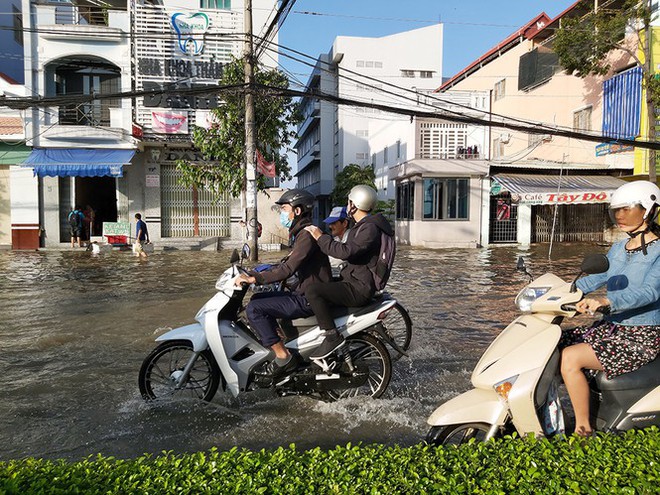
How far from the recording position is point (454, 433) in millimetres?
2875

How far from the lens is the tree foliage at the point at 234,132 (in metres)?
16.8

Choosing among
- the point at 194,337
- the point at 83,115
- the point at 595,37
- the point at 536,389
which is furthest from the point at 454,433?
the point at 83,115

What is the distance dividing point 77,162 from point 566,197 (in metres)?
17.5

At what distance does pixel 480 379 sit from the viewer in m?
2.91

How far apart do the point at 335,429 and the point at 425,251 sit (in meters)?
16.0

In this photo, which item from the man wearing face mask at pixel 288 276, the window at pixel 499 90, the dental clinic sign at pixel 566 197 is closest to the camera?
the man wearing face mask at pixel 288 276

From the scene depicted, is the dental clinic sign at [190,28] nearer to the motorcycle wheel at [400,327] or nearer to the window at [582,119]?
the window at [582,119]

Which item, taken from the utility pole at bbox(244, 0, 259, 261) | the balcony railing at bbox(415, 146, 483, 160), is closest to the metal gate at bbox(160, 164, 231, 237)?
the utility pole at bbox(244, 0, 259, 261)

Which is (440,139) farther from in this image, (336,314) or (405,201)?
(336,314)

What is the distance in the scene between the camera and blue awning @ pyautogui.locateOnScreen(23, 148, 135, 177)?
1792cm

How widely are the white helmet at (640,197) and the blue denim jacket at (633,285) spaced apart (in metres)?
0.23

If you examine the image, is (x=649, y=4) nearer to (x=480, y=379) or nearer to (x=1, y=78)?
(x=480, y=379)

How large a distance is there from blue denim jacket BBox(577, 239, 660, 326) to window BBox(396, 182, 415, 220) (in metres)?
19.4

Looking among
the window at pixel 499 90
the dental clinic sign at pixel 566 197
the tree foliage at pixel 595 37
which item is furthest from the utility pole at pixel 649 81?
the window at pixel 499 90
